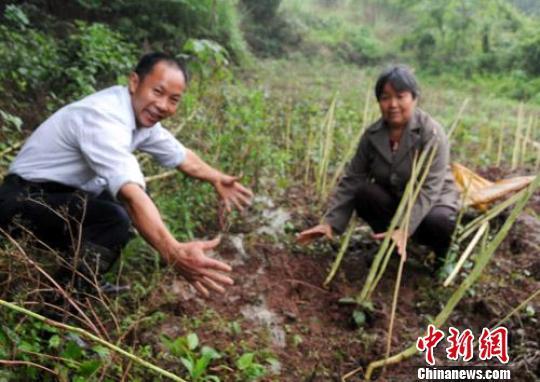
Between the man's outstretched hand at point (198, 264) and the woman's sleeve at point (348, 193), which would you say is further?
the woman's sleeve at point (348, 193)

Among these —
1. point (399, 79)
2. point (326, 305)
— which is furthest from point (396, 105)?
point (326, 305)

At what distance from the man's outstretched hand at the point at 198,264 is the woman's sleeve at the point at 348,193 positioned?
1.32 m

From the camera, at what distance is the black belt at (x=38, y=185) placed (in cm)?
215

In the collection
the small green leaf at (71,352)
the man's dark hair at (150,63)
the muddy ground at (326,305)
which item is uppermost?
the man's dark hair at (150,63)

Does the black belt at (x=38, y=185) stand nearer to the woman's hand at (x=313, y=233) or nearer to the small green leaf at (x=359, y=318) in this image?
the woman's hand at (x=313, y=233)

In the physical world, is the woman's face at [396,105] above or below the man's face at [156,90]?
below

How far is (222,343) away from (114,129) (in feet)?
3.18

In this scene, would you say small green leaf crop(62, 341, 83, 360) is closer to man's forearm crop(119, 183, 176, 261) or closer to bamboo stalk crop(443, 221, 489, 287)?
man's forearm crop(119, 183, 176, 261)

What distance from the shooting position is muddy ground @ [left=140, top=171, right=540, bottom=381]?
2090mm

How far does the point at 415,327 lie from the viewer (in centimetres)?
241

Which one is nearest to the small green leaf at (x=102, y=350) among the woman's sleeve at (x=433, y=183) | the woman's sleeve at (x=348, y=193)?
the woman's sleeve at (x=348, y=193)

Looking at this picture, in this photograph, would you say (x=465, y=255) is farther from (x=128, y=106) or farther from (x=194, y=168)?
Answer: (x=128, y=106)

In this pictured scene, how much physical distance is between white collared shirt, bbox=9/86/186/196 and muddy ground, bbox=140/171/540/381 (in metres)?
0.68

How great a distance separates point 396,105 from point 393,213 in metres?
0.64
